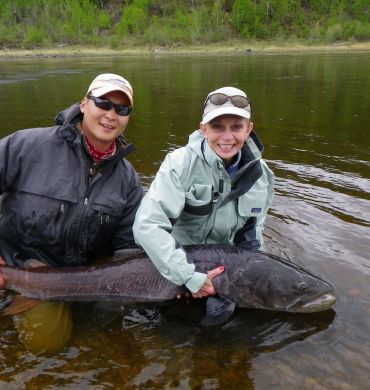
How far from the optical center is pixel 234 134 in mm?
4160

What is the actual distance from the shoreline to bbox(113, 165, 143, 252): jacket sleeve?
2265 inches

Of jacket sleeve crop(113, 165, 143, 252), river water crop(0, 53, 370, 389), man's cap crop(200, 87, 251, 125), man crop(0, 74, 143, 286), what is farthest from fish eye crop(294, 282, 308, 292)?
man crop(0, 74, 143, 286)

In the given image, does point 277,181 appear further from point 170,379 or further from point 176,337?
point 170,379

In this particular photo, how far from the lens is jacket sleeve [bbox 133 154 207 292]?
155 inches

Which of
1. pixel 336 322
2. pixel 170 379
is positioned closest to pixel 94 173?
pixel 170 379

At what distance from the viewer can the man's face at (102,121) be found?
4449 mm

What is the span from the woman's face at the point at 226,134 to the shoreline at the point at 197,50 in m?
58.0

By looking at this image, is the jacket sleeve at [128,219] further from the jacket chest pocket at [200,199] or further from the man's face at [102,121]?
the jacket chest pocket at [200,199]

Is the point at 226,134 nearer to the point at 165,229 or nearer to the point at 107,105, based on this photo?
the point at 165,229

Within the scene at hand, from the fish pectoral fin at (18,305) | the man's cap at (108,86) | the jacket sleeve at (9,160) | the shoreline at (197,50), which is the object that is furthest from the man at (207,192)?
the shoreline at (197,50)

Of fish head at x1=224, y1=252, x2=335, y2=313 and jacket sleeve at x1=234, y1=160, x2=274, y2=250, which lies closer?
fish head at x1=224, y1=252, x2=335, y2=313

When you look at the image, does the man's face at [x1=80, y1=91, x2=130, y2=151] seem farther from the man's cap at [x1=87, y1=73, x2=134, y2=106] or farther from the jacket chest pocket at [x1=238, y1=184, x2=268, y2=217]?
the jacket chest pocket at [x1=238, y1=184, x2=268, y2=217]

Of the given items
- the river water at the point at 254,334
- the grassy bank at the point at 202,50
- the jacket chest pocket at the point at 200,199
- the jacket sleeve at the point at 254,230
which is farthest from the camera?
the grassy bank at the point at 202,50

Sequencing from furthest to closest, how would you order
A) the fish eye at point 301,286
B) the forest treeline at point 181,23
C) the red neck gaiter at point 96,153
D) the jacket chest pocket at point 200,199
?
the forest treeline at point 181,23 < the red neck gaiter at point 96,153 < the jacket chest pocket at point 200,199 < the fish eye at point 301,286
